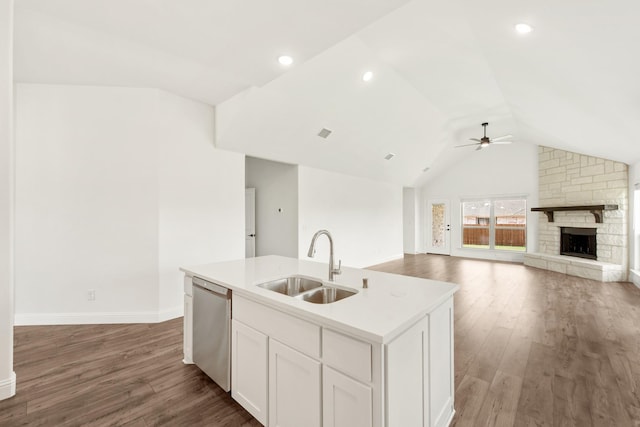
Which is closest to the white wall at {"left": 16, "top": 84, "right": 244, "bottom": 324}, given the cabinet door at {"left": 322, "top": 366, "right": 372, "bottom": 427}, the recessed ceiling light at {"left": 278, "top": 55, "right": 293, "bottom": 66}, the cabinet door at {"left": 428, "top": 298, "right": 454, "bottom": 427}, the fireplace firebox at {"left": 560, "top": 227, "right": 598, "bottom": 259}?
the recessed ceiling light at {"left": 278, "top": 55, "right": 293, "bottom": 66}

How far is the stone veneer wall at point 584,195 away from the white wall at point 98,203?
27.0 feet

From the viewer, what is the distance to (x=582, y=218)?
659cm

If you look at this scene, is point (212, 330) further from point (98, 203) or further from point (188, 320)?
point (98, 203)

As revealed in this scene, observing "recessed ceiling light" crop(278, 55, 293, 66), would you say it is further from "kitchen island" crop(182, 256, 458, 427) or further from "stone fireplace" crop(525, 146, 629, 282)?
"stone fireplace" crop(525, 146, 629, 282)

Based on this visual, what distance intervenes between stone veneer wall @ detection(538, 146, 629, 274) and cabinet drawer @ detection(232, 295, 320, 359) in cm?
746

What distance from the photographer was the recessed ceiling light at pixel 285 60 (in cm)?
261

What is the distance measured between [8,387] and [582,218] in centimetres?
952

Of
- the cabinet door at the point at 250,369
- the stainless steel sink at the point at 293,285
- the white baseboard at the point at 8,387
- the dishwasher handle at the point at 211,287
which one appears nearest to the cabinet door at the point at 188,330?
the dishwasher handle at the point at 211,287

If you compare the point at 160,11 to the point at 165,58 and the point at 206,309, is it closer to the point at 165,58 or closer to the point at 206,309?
the point at 165,58

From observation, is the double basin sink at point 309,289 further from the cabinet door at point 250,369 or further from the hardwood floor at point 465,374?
the hardwood floor at point 465,374

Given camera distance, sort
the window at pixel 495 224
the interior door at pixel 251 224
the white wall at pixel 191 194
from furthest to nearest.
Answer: the window at pixel 495 224 < the interior door at pixel 251 224 < the white wall at pixel 191 194

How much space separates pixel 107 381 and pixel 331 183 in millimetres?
4896

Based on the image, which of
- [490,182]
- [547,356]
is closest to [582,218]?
[490,182]

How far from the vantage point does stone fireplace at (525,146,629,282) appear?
5.87 metres
